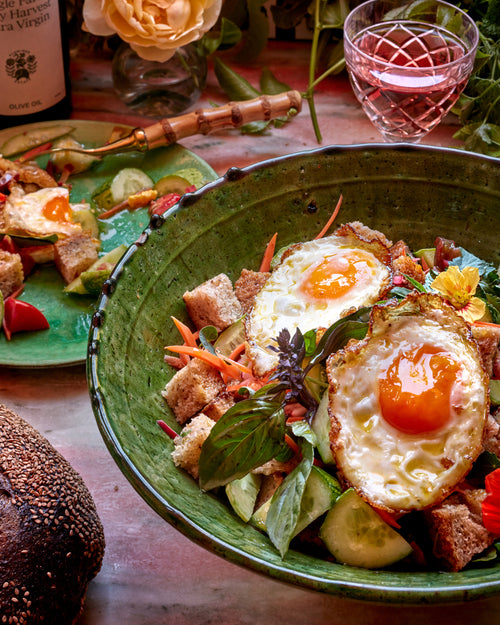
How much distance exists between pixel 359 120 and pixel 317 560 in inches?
80.1

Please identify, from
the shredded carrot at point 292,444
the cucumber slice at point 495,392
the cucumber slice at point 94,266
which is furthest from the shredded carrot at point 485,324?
the cucumber slice at point 94,266

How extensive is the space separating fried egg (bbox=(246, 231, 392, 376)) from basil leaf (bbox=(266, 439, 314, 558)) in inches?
10.3

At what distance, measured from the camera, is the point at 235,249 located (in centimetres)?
188

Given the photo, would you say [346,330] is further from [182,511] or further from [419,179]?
[419,179]

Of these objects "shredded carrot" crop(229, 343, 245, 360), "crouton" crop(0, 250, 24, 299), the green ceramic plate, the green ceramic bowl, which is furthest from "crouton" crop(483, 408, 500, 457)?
"crouton" crop(0, 250, 24, 299)

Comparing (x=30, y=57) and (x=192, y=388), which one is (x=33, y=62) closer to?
(x=30, y=57)

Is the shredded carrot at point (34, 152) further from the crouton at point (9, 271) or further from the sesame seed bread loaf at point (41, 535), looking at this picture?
the sesame seed bread loaf at point (41, 535)

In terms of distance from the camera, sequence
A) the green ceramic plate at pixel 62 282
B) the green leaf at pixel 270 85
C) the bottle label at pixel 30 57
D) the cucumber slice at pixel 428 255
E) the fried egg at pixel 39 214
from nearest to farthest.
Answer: the cucumber slice at pixel 428 255 → the green ceramic plate at pixel 62 282 → the fried egg at pixel 39 214 → the bottle label at pixel 30 57 → the green leaf at pixel 270 85

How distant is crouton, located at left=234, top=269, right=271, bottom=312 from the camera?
1778mm

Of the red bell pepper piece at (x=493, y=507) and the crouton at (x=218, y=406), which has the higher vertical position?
the red bell pepper piece at (x=493, y=507)

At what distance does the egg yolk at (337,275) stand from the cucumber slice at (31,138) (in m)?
1.46

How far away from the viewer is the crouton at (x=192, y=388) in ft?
5.13

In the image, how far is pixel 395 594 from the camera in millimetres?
1143

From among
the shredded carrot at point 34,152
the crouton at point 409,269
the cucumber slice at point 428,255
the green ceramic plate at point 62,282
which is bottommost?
the green ceramic plate at point 62,282
